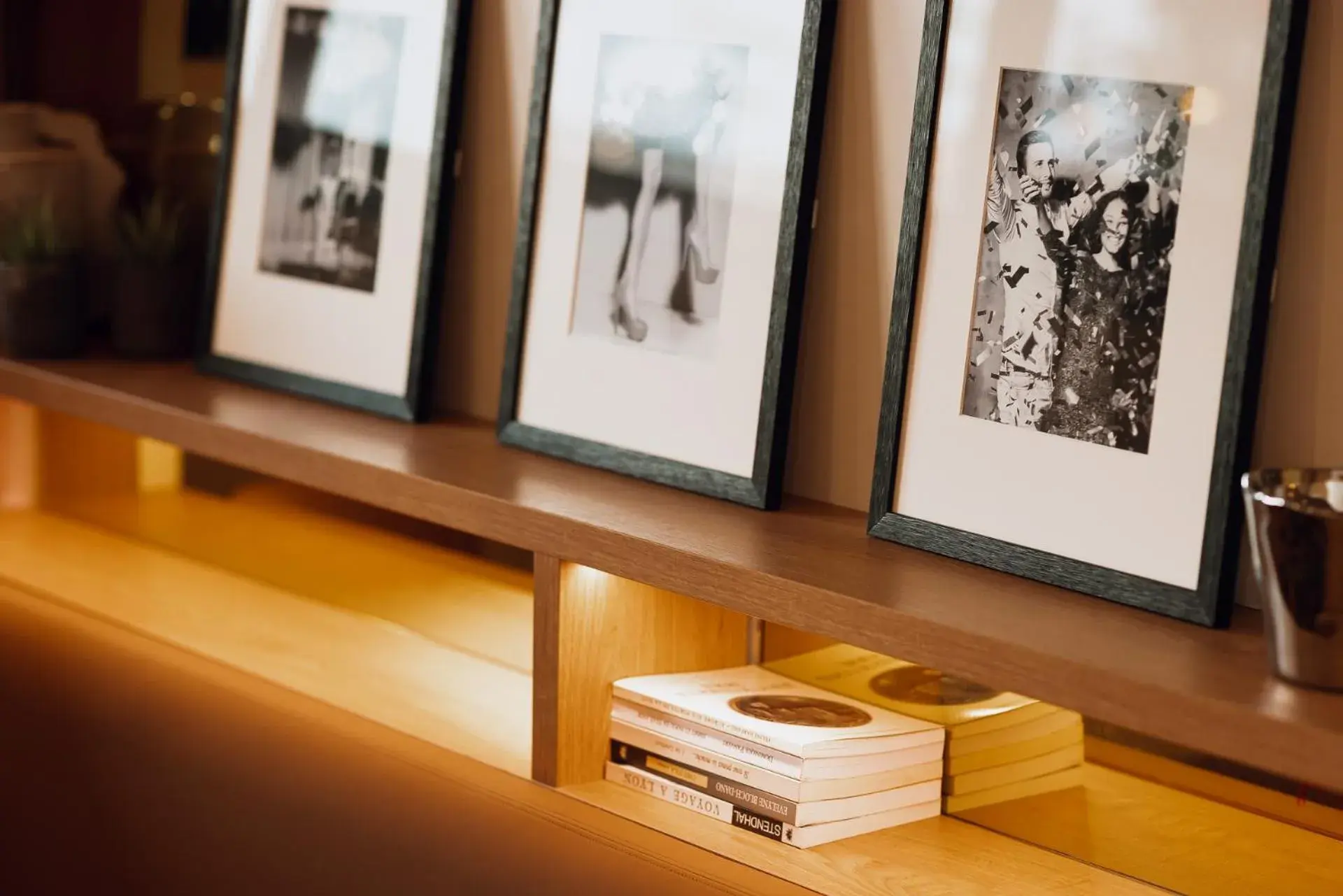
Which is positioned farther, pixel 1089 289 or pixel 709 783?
pixel 709 783

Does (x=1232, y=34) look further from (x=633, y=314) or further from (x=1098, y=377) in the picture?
(x=633, y=314)

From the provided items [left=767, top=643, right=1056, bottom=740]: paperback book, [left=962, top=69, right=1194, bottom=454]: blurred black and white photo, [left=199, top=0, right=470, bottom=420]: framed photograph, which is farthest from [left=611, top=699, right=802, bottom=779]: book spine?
[left=199, top=0, right=470, bottom=420]: framed photograph

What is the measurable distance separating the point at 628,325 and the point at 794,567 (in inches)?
16.2

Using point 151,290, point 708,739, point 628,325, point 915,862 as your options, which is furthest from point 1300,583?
point 151,290

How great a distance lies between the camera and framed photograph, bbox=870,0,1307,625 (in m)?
1.14

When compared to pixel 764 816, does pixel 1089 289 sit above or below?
above

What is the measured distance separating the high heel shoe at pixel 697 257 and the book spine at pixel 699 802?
482 millimetres

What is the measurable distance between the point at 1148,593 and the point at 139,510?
4.88 ft

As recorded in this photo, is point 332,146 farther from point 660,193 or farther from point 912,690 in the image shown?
point 912,690

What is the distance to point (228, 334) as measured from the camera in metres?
1.96

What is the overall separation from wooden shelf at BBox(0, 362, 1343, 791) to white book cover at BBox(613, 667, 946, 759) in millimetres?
132

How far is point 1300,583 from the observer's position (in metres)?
1.00

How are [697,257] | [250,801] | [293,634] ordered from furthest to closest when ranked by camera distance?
[293,634] < [250,801] < [697,257]

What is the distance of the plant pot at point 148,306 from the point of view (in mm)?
2016
